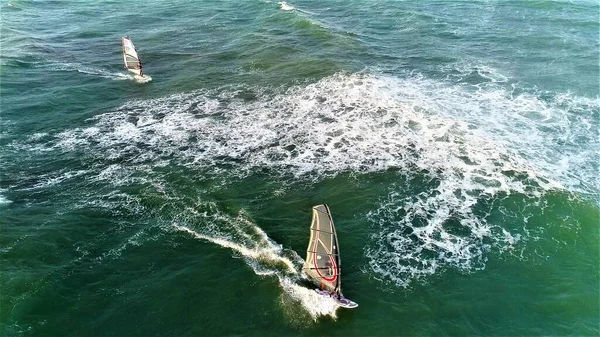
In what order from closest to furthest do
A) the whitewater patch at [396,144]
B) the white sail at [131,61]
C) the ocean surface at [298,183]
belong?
the ocean surface at [298,183] < the whitewater patch at [396,144] < the white sail at [131,61]

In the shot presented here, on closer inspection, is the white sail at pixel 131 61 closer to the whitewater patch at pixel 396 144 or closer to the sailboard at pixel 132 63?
the sailboard at pixel 132 63

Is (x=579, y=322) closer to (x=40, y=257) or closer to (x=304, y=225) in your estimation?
(x=304, y=225)

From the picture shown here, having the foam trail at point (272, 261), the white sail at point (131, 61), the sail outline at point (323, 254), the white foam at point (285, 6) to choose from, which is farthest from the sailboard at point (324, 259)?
the white foam at point (285, 6)

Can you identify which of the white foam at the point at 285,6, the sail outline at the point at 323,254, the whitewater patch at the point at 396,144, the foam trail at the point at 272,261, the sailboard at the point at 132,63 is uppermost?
the white foam at the point at 285,6

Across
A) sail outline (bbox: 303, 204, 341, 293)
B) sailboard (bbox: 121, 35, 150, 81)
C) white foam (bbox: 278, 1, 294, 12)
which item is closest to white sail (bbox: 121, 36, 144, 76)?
sailboard (bbox: 121, 35, 150, 81)

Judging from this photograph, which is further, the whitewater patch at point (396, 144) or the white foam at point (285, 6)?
the white foam at point (285, 6)

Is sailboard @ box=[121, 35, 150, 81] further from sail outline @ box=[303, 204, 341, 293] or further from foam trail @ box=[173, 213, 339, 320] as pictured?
sail outline @ box=[303, 204, 341, 293]

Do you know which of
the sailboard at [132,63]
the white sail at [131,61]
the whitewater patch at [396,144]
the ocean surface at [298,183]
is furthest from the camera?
the white sail at [131,61]

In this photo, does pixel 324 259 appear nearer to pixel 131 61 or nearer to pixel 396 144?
pixel 396 144

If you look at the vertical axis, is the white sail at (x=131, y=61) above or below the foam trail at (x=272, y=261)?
above
